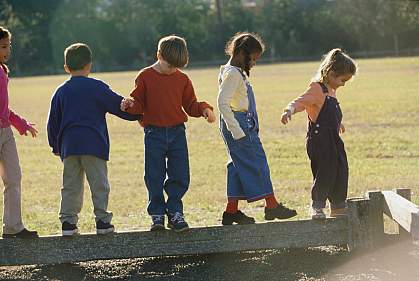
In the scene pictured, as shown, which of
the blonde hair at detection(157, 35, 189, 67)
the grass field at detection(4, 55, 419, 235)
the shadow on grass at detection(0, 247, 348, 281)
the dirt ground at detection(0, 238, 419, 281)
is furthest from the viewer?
the grass field at detection(4, 55, 419, 235)

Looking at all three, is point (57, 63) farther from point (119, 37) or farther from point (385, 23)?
point (385, 23)

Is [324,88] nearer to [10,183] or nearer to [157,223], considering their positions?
[157,223]

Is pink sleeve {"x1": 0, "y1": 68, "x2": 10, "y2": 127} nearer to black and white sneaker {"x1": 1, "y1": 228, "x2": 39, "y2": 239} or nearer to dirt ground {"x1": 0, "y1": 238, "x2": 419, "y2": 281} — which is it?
black and white sneaker {"x1": 1, "y1": 228, "x2": 39, "y2": 239}

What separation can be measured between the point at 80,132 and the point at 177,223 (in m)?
1.02

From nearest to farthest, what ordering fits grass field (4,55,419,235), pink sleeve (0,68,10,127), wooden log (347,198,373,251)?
wooden log (347,198,373,251) → pink sleeve (0,68,10,127) → grass field (4,55,419,235)

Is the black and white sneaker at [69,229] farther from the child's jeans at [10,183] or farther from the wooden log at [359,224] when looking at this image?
the wooden log at [359,224]

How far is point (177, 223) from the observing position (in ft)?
23.0

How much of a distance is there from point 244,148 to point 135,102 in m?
0.94

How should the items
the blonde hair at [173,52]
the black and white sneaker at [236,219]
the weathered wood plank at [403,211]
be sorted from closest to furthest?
A: the weathered wood plank at [403,211], the blonde hair at [173,52], the black and white sneaker at [236,219]

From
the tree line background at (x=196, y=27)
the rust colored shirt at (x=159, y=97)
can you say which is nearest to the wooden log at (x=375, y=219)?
the rust colored shirt at (x=159, y=97)

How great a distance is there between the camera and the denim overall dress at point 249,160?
7152 mm

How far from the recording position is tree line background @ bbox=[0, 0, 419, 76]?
76812 millimetres

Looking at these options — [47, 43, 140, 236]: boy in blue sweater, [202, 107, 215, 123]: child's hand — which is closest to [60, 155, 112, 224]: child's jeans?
[47, 43, 140, 236]: boy in blue sweater

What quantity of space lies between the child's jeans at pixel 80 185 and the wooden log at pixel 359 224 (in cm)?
188
